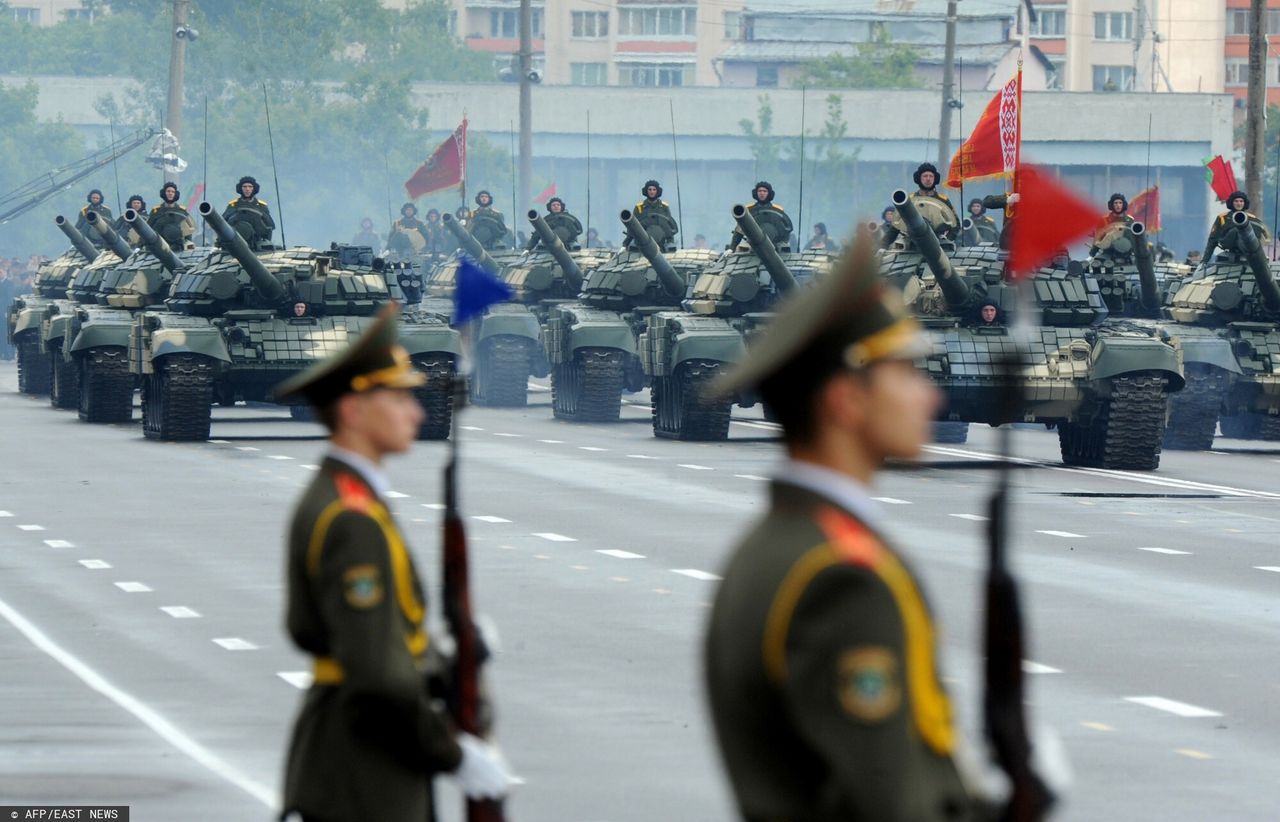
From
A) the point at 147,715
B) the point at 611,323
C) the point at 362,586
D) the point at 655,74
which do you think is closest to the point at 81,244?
the point at 611,323

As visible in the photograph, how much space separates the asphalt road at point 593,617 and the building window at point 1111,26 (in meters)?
94.3

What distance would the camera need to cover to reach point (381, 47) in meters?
91.5

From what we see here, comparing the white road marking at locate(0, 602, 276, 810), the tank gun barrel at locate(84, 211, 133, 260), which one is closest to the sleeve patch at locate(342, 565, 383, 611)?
the white road marking at locate(0, 602, 276, 810)

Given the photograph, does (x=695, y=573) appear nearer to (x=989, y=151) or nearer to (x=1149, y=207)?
(x=989, y=151)

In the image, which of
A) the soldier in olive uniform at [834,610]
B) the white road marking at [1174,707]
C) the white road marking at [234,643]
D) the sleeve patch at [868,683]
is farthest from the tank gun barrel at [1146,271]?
the sleeve patch at [868,683]

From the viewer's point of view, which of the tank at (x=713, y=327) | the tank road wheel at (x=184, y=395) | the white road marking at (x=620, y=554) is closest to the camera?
the white road marking at (x=620, y=554)

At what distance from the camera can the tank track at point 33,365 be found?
40219 millimetres

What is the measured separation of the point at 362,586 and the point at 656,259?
30.0 metres

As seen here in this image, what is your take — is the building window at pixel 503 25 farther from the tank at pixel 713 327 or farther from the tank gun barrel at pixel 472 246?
the tank at pixel 713 327

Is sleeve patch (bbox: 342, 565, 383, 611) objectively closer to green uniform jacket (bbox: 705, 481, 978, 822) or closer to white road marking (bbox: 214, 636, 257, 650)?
green uniform jacket (bbox: 705, 481, 978, 822)

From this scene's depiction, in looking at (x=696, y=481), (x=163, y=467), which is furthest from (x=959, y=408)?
(x=163, y=467)

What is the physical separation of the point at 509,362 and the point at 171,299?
783cm

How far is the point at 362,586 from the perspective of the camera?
5.84 m

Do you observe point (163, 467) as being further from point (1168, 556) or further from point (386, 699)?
point (386, 699)
